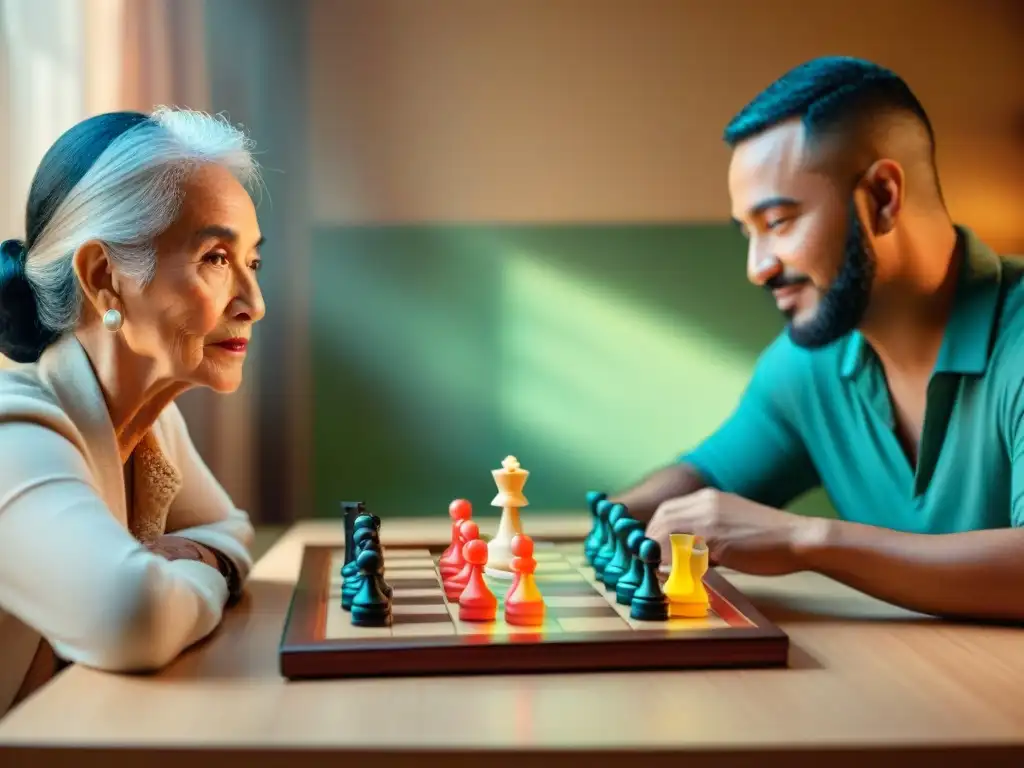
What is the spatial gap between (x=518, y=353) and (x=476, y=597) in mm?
1194

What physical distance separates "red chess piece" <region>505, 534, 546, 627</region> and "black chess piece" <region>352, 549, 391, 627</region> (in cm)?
14

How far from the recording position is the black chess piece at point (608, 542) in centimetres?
155

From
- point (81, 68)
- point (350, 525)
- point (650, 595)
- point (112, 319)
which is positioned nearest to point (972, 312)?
point (650, 595)

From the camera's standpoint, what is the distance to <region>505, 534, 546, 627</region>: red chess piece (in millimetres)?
1276

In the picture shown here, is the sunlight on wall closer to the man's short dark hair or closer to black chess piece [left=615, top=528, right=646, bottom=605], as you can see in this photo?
the man's short dark hair

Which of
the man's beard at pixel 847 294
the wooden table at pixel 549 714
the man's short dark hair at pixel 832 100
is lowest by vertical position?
the wooden table at pixel 549 714

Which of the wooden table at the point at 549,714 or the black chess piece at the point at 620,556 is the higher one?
the black chess piece at the point at 620,556

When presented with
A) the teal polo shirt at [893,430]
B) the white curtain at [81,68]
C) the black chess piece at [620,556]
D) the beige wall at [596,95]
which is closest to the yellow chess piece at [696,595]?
the black chess piece at [620,556]

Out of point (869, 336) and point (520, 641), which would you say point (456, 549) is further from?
point (869, 336)

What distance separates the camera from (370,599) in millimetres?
1270

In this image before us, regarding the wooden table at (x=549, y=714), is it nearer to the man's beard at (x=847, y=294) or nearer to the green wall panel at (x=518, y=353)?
the man's beard at (x=847, y=294)

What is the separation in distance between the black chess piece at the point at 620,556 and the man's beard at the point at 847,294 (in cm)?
56

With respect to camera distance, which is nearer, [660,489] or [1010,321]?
[1010,321]

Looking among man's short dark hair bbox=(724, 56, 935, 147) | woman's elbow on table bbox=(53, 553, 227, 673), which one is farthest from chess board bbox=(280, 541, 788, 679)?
man's short dark hair bbox=(724, 56, 935, 147)
